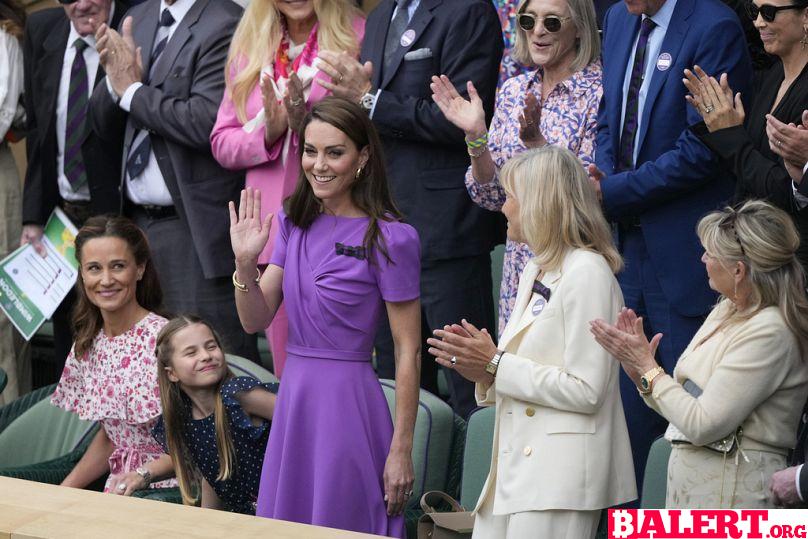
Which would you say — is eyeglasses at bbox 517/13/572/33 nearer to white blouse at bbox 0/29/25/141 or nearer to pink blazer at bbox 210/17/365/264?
pink blazer at bbox 210/17/365/264

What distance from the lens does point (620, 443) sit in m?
3.77

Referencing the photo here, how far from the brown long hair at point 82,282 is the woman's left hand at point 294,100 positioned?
74 cm

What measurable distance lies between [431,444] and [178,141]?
2.05 meters

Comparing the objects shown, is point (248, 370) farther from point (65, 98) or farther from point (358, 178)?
point (65, 98)

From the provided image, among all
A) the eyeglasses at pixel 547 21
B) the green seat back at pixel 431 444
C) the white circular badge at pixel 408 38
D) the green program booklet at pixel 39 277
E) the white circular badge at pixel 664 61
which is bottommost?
the green seat back at pixel 431 444

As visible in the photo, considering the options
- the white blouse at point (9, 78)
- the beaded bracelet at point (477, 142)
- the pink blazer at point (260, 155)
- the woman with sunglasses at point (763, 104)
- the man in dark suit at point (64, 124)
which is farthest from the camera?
the white blouse at point (9, 78)

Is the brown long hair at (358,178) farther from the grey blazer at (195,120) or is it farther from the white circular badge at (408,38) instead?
the grey blazer at (195,120)

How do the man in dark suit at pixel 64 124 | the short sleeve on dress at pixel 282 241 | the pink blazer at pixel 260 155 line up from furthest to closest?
the man in dark suit at pixel 64 124 < the pink blazer at pixel 260 155 < the short sleeve on dress at pixel 282 241

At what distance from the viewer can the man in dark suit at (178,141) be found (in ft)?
19.6

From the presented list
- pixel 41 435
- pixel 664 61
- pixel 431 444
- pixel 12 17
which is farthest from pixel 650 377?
pixel 12 17

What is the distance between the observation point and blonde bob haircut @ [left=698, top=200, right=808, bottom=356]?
372 cm

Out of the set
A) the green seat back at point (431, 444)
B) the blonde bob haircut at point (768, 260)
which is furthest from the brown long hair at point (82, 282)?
the blonde bob haircut at point (768, 260)

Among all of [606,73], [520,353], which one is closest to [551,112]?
[606,73]

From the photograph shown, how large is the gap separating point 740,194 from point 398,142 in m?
1.53
